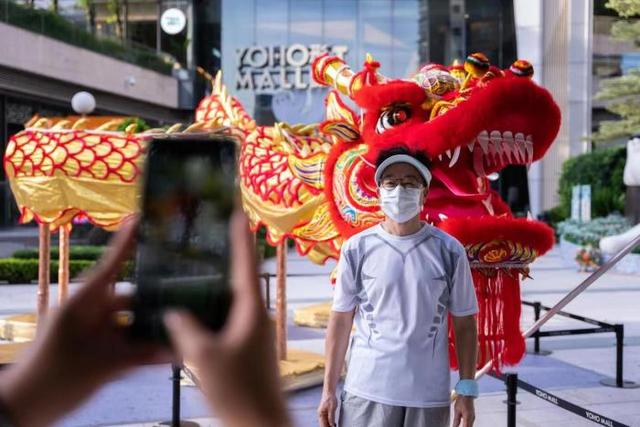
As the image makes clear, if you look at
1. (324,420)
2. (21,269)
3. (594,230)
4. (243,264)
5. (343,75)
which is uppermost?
(343,75)

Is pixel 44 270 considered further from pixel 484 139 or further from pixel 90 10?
pixel 90 10

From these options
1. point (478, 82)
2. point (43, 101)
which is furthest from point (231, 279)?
point (43, 101)

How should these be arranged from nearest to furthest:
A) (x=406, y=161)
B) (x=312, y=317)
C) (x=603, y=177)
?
(x=406, y=161), (x=312, y=317), (x=603, y=177)

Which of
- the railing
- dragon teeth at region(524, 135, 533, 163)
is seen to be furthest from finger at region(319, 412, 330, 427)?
the railing

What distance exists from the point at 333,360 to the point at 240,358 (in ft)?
6.81

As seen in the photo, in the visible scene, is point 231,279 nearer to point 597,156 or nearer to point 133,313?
point 133,313

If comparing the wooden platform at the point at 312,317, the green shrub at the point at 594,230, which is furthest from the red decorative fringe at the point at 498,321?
the green shrub at the point at 594,230

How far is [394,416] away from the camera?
2650 mm

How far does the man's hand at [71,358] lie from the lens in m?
0.89

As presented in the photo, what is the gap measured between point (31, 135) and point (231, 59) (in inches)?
896

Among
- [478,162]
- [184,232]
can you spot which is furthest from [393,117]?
[184,232]

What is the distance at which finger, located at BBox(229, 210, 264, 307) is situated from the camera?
826 millimetres

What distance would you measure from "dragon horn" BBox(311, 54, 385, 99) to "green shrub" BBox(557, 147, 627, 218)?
15.9m

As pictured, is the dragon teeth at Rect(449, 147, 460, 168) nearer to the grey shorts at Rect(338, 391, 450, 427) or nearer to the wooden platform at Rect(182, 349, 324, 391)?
the grey shorts at Rect(338, 391, 450, 427)
